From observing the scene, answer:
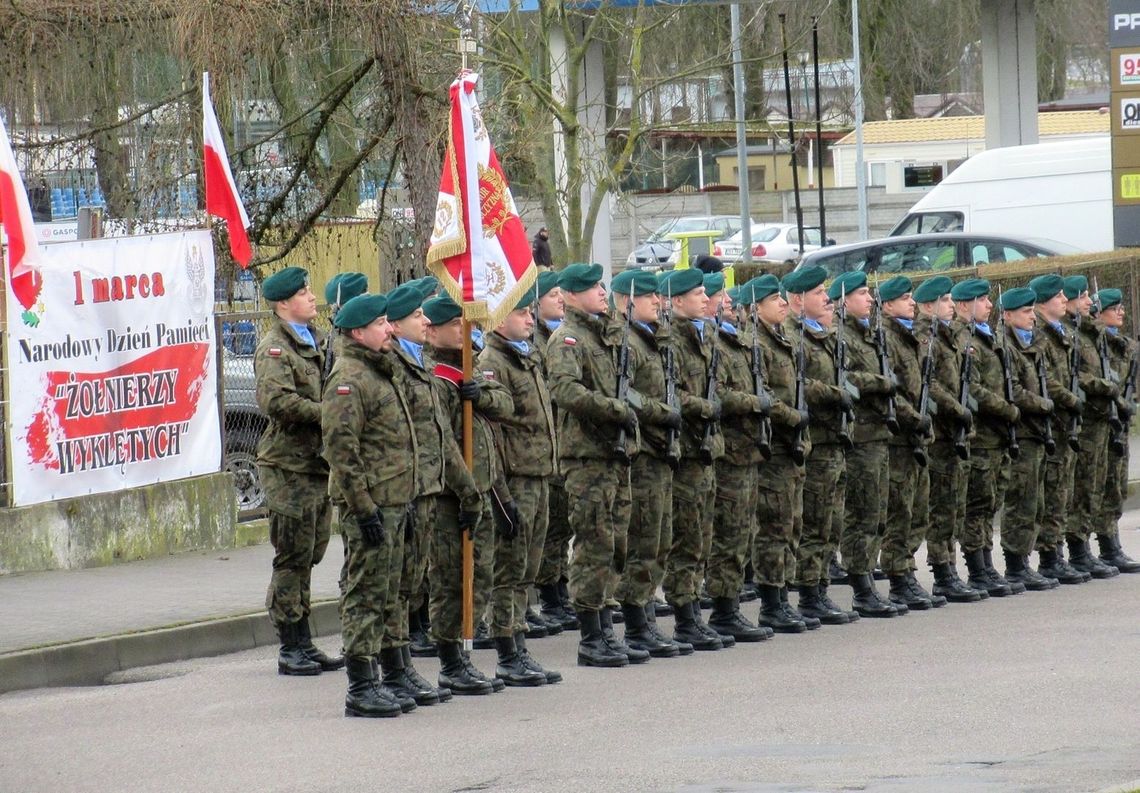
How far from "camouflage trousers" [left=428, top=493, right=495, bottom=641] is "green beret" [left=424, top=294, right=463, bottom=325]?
974mm

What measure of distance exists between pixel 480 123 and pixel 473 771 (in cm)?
394

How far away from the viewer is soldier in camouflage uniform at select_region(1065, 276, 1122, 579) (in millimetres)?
13375

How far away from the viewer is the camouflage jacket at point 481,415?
952 centimetres

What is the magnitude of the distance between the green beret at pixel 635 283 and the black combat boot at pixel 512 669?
2057mm

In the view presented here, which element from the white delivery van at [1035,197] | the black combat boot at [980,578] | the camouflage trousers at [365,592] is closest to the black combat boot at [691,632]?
the camouflage trousers at [365,592]

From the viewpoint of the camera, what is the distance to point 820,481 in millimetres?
11586

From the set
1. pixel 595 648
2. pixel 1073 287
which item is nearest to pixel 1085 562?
pixel 1073 287

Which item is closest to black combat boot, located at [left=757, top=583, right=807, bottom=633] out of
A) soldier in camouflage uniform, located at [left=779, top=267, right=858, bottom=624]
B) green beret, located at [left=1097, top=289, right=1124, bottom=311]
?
soldier in camouflage uniform, located at [left=779, top=267, right=858, bottom=624]

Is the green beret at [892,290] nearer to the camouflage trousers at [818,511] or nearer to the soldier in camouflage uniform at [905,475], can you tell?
the soldier in camouflage uniform at [905,475]

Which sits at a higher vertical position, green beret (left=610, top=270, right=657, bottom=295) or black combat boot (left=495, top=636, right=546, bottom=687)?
green beret (left=610, top=270, right=657, bottom=295)

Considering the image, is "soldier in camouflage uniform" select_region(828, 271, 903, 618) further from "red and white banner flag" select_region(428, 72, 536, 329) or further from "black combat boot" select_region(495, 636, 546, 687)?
"black combat boot" select_region(495, 636, 546, 687)

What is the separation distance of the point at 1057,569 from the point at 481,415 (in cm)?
506

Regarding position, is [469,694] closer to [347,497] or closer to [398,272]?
[347,497]

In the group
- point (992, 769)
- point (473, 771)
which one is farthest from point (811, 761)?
point (473, 771)
